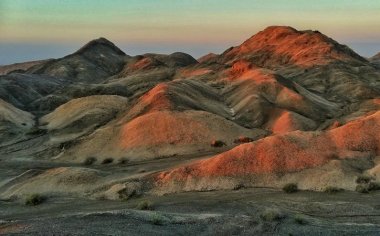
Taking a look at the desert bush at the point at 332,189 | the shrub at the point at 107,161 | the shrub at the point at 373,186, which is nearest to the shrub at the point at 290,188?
the desert bush at the point at 332,189

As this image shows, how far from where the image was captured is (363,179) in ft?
148

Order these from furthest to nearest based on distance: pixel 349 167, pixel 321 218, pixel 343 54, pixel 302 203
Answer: pixel 343 54 → pixel 349 167 → pixel 302 203 → pixel 321 218

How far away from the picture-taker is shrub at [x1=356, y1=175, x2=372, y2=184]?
4477cm

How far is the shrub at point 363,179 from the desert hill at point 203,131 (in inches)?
16.7

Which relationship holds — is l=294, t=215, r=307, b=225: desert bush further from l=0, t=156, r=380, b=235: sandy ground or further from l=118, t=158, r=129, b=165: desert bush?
l=118, t=158, r=129, b=165: desert bush

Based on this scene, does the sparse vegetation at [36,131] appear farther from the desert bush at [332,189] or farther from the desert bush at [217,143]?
the desert bush at [332,189]

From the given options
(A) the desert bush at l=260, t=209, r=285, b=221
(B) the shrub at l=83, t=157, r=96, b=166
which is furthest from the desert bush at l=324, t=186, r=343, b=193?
(B) the shrub at l=83, t=157, r=96, b=166

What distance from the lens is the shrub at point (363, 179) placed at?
147 feet

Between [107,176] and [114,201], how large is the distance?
1077cm

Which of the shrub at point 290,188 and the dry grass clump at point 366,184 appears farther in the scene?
the shrub at point 290,188

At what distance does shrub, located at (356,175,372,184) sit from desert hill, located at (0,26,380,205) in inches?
16.7

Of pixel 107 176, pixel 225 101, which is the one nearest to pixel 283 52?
pixel 225 101

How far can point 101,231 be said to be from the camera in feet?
87.6

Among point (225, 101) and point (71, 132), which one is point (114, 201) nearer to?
point (71, 132)
